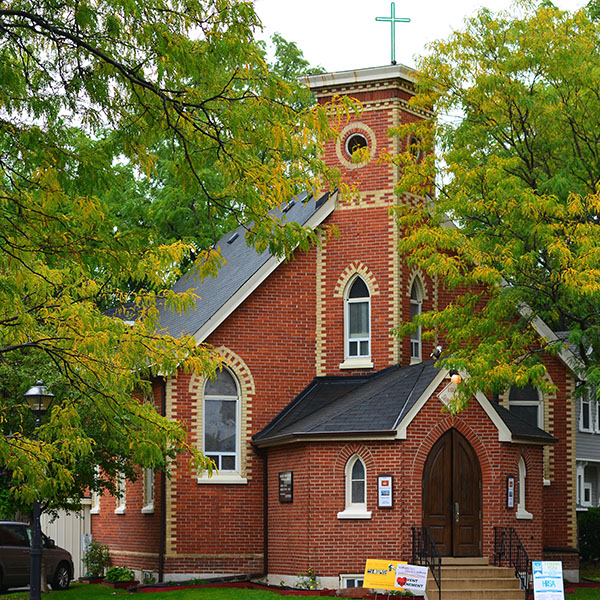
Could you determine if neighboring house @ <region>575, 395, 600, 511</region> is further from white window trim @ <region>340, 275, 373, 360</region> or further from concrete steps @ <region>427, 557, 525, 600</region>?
concrete steps @ <region>427, 557, 525, 600</region>

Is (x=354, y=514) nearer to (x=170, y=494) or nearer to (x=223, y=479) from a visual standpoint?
(x=223, y=479)

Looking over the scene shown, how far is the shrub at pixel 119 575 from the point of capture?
26.6m

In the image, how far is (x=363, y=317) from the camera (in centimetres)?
2644

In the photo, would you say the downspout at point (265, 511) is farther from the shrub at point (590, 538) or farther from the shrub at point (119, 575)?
the shrub at point (590, 538)

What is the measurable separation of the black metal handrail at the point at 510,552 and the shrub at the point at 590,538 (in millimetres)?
9801

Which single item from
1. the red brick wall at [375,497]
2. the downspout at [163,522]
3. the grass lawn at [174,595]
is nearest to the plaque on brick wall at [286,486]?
the red brick wall at [375,497]

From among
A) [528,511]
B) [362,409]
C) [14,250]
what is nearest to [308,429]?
[362,409]

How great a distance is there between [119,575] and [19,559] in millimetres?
2406

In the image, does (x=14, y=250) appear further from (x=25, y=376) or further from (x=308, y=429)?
(x=308, y=429)

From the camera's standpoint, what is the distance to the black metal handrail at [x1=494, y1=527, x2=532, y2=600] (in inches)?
886

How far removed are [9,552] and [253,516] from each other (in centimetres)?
561

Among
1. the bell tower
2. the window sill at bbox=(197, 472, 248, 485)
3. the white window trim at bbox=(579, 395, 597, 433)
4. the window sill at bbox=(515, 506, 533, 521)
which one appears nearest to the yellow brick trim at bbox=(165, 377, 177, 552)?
the window sill at bbox=(197, 472, 248, 485)

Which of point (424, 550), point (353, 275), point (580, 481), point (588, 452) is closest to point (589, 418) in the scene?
point (588, 452)

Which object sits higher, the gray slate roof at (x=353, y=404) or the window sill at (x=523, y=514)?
the gray slate roof at (x=353, y=404)
